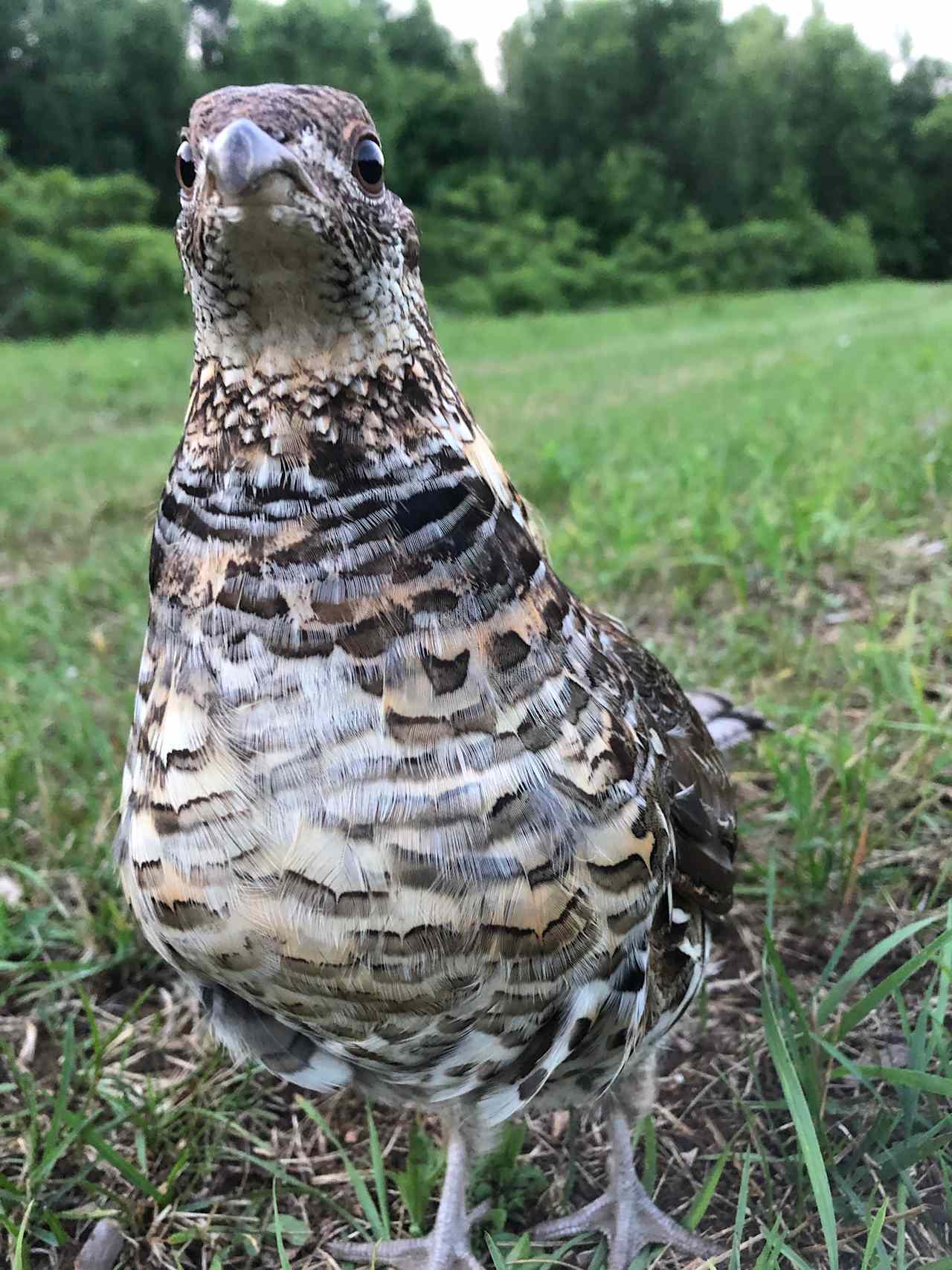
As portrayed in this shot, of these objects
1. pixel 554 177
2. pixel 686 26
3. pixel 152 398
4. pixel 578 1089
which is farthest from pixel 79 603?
pixel 686 26

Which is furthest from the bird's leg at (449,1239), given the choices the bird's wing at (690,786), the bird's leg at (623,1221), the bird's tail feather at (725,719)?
the bird's tail feather at (725,719)

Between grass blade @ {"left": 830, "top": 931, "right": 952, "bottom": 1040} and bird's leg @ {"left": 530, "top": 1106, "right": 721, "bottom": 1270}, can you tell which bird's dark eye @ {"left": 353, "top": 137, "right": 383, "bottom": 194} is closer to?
grass blade @ {"left": 830, "top": 931, "right": 952, "bottom": 1040}

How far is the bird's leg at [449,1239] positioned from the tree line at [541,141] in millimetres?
14370

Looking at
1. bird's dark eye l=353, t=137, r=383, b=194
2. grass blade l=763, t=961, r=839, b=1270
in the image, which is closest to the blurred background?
grass blade l=763, t=961, r=839, b=1270

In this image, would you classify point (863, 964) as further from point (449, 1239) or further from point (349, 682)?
point (349, 682)

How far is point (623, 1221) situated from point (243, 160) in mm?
1741

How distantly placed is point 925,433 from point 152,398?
698 cm

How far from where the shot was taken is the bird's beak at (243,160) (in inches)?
40.9

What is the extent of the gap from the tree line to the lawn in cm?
1250

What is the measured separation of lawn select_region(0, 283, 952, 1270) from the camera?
1.59 metres

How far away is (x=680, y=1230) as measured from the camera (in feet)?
5.19

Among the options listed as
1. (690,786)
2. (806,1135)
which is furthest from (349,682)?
(806,1135)

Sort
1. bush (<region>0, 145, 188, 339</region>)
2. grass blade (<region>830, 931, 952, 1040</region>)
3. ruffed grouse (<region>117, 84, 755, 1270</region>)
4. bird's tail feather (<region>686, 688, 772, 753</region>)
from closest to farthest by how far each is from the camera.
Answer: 1. ruffed grouse (<region>117, 84, 755, 1270</region>)
2. grass blade (<region>830, 931, 952, 1040</region>)
3. bird's tail feather (<region>686, 688, 772, 753</region>)
4. bush (<region>0, 145, 188, 339</region>)

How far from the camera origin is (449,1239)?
1.68 m
